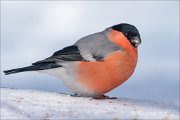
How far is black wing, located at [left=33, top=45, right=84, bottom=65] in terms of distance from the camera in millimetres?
5938

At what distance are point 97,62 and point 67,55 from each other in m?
0.36

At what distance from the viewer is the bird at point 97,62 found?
19.1 ft

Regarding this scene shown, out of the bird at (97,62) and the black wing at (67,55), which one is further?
the black wing at (67,55)

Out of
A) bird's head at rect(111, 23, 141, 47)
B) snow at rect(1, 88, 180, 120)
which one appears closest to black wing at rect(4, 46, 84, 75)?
snow at rect(1, 88, 180, 120)

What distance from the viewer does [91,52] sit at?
591 centimetres

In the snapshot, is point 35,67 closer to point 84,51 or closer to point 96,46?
point 84,51

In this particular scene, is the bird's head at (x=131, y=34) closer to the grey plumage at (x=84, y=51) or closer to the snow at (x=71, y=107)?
the grey plumage at (x=84, y=51)

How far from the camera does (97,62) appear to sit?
19.1 ft

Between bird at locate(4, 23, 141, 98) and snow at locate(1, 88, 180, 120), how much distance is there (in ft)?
0.50

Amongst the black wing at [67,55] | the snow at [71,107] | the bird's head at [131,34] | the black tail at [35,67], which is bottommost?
the snow at [71,107]

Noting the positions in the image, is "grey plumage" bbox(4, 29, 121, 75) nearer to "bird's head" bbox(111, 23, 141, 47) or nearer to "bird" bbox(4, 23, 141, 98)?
"bird" bbox(4, 23, 141, 98)

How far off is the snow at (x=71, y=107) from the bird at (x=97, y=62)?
154 millimetres

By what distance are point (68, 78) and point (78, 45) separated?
0.38m

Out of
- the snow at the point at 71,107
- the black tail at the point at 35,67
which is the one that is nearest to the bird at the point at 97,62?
the black tail at the point at 35,67
